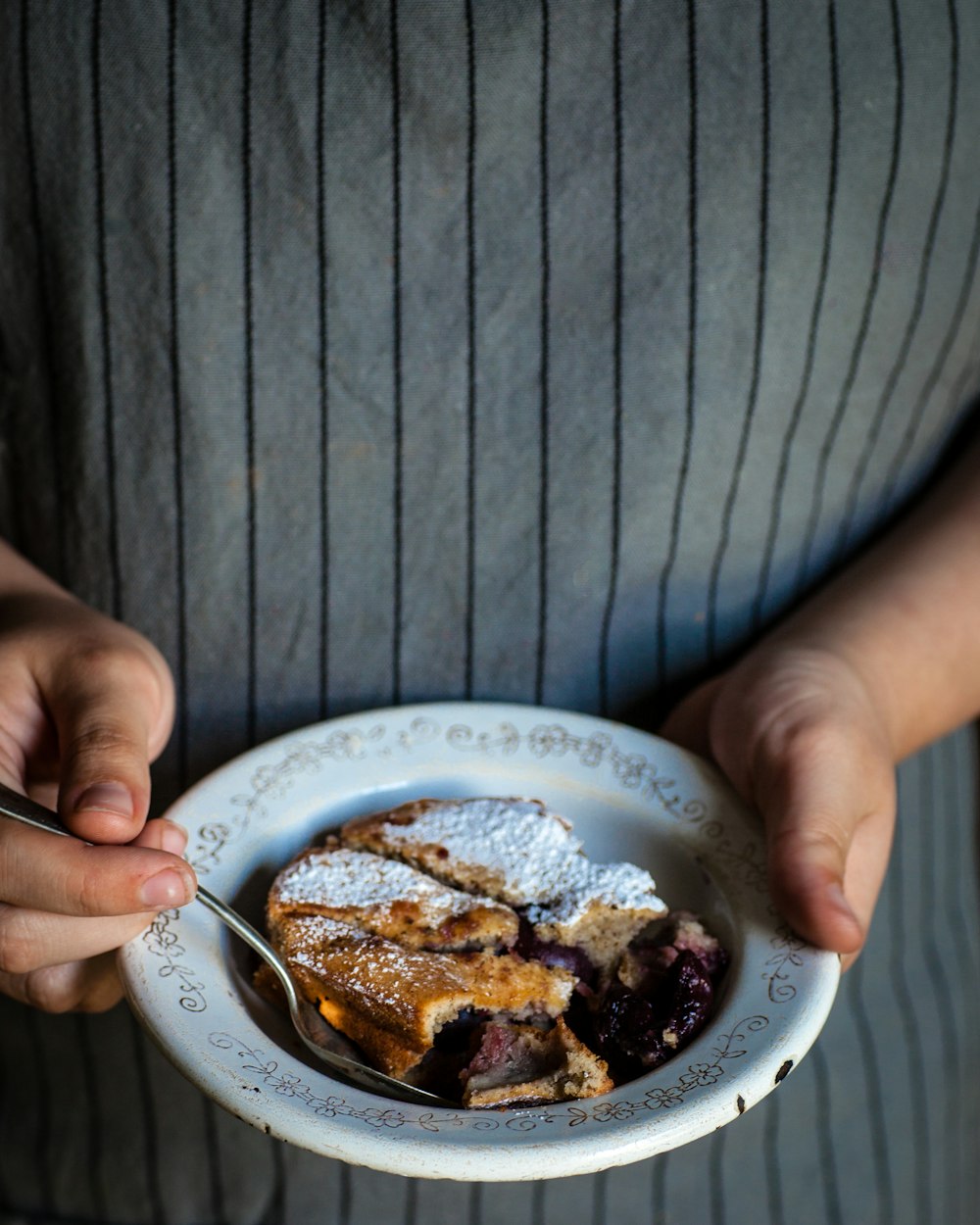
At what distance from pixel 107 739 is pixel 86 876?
0.43ft

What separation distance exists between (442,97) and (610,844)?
78cm

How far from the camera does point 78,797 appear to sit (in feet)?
2.73

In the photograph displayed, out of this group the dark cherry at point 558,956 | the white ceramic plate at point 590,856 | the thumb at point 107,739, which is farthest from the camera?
the dark cherry at point 558,956

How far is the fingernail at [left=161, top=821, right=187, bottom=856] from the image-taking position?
863mm

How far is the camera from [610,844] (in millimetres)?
1094

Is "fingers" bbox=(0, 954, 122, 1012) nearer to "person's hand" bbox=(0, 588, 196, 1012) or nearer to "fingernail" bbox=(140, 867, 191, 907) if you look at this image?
"person's hand" bbox=(0, 588, 196, 1012)

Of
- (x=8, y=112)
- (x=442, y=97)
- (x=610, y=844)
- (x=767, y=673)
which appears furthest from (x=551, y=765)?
(x=8, y=112)

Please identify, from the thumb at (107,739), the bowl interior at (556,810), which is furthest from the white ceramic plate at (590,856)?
the thumb at (107,739)

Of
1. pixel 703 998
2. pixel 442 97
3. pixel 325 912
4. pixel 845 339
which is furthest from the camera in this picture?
pixel 845 339

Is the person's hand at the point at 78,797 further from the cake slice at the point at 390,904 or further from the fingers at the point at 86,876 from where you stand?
the cake slice at the point at 390,904

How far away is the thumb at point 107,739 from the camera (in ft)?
2.69

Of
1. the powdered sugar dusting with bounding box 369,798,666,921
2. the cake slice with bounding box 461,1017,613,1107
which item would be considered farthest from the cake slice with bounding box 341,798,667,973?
the cake slice with bounding box 461,1017,613,1107

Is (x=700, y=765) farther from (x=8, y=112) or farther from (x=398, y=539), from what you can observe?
(x=8, y=112)

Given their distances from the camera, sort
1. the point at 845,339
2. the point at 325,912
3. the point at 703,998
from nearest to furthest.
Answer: the point at 703,998 < the point at 325,912 < the point at 845,339
